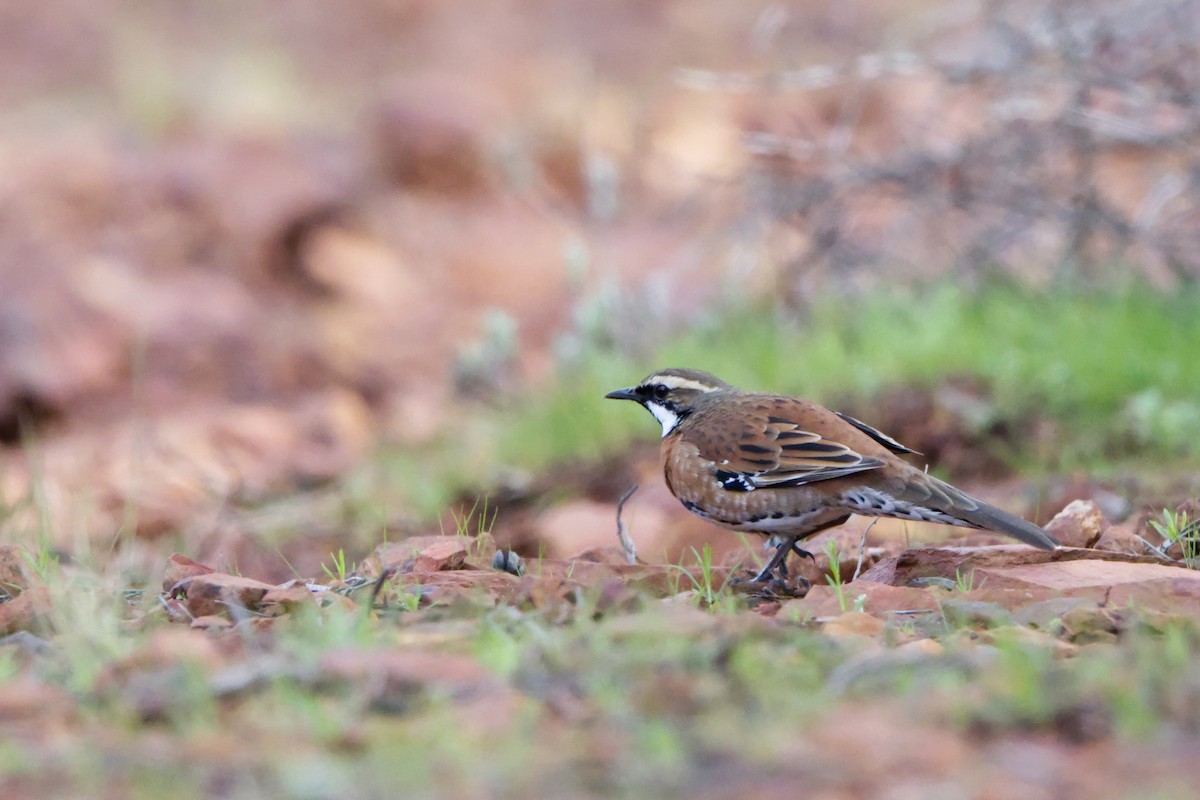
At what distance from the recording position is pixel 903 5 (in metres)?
27.9

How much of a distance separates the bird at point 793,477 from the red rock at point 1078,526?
1.37ft

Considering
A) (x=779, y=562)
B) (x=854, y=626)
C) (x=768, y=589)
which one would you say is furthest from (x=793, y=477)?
(x=854, y=626)

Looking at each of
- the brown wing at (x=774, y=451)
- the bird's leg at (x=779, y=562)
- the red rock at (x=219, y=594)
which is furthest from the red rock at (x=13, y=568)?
the brown wing at (x=774, y=451)

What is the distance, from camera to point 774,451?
20.7ft

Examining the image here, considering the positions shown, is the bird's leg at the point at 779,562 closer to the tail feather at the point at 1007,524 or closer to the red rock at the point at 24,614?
the tail feather at the point at 1007,524

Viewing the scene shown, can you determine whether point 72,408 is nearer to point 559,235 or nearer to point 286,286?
point 286,286

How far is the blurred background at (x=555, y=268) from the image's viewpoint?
947 cm

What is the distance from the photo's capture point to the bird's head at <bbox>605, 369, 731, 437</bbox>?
743 cm

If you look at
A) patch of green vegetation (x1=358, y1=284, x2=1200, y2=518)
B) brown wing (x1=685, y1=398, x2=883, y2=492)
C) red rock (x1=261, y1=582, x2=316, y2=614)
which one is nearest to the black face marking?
brown wing (x1=685, y1=398, x2=883, y2=492)

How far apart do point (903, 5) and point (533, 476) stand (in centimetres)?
2021

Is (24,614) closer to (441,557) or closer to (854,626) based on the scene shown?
(441,557)

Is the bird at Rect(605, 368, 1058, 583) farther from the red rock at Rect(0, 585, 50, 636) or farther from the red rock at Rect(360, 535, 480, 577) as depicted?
the red rock at Rect(0, 585, 50, 636)

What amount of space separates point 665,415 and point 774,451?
1.27 metres

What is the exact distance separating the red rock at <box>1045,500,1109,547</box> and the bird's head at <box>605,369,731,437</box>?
1.93m
